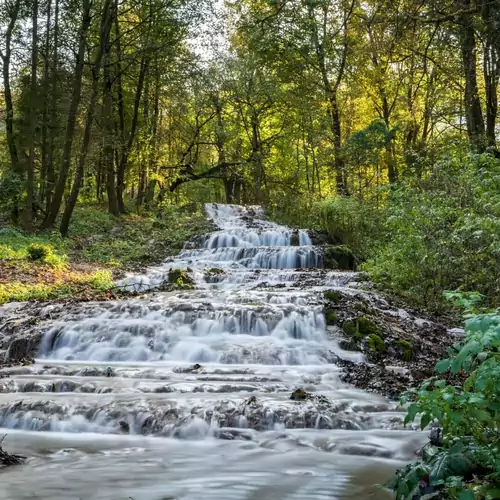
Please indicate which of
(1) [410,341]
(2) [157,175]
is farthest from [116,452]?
(2) [157,175]

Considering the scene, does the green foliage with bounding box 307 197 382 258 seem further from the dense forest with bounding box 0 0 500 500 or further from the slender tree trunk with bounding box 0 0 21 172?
the slender tree trunk with bounding box 0 0 21 172

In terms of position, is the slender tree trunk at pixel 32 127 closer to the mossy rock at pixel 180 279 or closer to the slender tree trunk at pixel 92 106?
the slender tree trunk at pixel 92 106

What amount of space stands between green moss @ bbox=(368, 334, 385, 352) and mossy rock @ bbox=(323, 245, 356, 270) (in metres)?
7.44

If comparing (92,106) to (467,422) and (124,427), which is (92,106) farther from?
(467,422)

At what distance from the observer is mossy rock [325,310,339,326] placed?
8.88 metres

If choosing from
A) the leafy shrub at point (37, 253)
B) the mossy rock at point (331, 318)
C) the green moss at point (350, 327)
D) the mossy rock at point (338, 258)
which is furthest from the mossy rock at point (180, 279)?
the green moss at point (350, 327)

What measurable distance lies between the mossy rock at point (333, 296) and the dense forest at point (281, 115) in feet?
5.47

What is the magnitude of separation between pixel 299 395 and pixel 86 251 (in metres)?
12.5

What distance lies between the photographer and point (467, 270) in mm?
8703

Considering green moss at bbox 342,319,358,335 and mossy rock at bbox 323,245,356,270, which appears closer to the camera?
green moss at bbox 342,319,358,335

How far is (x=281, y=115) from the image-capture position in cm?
2800

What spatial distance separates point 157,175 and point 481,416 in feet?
73.8

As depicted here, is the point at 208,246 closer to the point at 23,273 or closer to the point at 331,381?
the point at 23,273

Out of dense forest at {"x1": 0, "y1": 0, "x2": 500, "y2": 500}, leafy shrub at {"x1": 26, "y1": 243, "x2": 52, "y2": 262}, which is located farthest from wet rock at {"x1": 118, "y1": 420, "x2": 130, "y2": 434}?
leafy shrub at {"x1": 26, "y1": 243, "x2": 52, "y2": 262}
